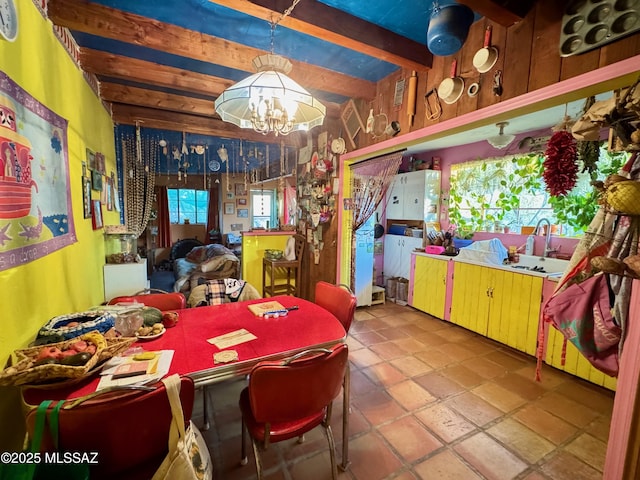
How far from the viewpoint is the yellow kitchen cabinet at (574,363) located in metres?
2.32

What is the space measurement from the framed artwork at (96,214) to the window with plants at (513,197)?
14.2ft

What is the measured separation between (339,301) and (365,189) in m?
1.74

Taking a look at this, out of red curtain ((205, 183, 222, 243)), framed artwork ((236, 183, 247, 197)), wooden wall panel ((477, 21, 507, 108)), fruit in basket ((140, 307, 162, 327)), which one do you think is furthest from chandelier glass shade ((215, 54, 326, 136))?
red curtain ((205, 183, 222, 243))

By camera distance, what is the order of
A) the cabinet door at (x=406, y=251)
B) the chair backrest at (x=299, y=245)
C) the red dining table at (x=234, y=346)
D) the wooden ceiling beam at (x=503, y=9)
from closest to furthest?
the red dining table at (x=234, y=346)
the wooden ceiling beam at (x=503, y=9)
the chair backrest at (x=299, y=245)
the cabinet door at (x=406, y=251)

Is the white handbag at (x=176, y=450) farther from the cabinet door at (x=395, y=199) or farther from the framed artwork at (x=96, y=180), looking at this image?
the cabinet door at (x=395, y=199)

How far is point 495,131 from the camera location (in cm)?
337

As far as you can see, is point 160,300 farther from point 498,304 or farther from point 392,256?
point 392,256

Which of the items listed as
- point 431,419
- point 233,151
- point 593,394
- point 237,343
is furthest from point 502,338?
point 233,151

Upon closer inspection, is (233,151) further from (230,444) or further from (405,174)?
(230,444)

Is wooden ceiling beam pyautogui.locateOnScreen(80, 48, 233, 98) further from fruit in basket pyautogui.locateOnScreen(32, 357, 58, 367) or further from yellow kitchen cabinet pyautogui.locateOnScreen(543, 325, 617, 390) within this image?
yellow kitchen cabinet pyautogui.locateOnScreen(543, 325, 617, 390)

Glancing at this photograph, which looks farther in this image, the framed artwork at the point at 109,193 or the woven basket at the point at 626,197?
the framed artwork at the point at 109,193

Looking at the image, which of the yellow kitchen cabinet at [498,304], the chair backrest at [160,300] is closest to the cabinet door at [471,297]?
the yellow kitchen cabinet at [498,304]

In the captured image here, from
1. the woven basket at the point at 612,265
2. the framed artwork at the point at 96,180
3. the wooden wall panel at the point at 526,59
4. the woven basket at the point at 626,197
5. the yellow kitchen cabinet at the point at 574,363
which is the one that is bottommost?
the yellow kitchen cabinet at the point at 574,363

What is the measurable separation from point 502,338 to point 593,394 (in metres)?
0.82
